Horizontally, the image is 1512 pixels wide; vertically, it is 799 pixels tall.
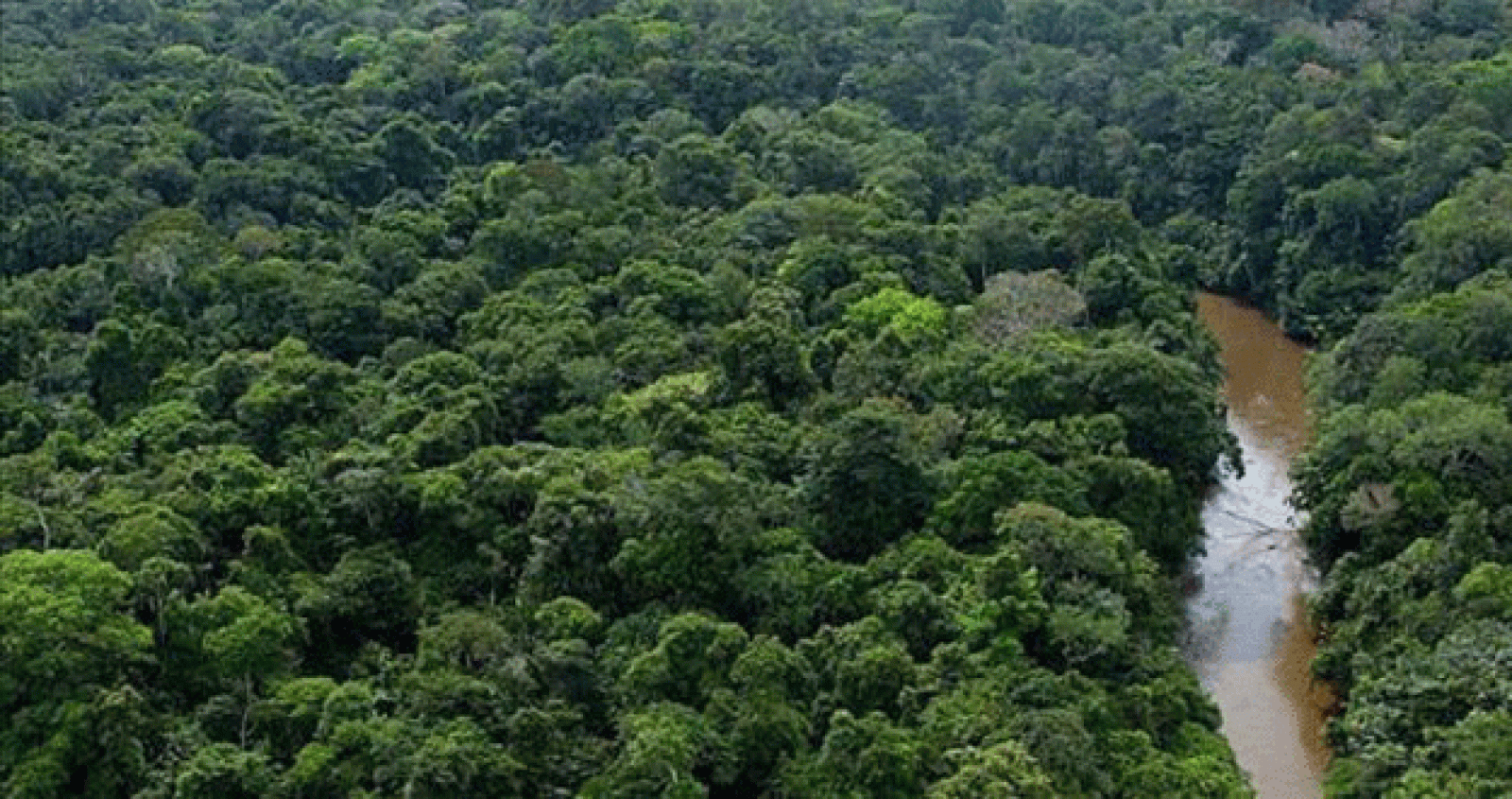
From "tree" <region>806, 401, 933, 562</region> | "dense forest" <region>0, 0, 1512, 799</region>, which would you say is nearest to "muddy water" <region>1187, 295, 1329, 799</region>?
"dense forest" <region>0, 0, 1512, 799</region>

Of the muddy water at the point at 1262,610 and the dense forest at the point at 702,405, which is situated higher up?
the dense forest at the point at 702,405

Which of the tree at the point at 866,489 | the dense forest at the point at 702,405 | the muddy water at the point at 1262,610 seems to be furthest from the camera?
the tree at the point at 866,489

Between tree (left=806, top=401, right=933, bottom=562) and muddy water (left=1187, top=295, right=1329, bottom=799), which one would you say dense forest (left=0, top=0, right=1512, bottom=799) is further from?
muddy water (left=1187, top=295, right=1329, bottom=799)

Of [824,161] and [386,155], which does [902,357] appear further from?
[386,155]

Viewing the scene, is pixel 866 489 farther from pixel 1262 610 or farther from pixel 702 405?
pixel 1262 610

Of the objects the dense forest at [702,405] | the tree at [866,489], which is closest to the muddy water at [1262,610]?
the dense forest at [702,405]

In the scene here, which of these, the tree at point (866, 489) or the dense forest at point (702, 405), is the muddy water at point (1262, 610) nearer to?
the dense forest at point (702, 405)

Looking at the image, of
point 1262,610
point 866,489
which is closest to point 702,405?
point 866,489
